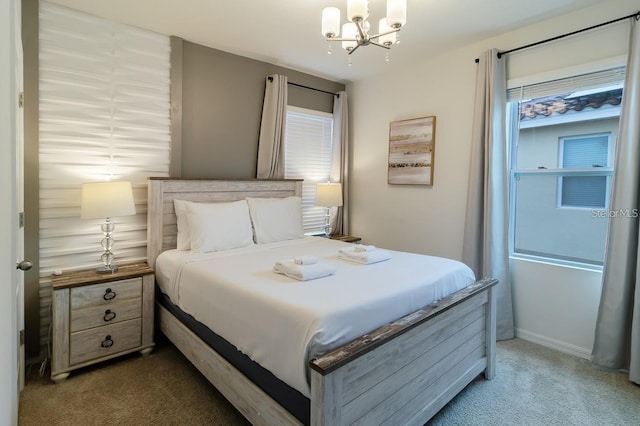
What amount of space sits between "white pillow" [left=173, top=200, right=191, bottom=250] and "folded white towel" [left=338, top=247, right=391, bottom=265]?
1295mm

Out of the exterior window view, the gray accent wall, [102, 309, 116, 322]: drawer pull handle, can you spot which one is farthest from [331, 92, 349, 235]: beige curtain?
[102, 309, 116, 322]: drawer pull handle

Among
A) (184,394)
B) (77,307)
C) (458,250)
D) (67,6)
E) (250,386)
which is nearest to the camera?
(250,386)

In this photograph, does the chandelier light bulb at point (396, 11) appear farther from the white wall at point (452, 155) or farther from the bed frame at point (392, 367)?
the bed frame at point (392, 367)

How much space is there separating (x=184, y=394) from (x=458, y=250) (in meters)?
2.69

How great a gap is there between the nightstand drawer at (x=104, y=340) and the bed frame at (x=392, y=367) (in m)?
0.21

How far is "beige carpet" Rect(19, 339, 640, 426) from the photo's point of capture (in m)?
1.94

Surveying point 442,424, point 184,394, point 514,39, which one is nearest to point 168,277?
point 184,394

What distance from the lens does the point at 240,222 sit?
307cm

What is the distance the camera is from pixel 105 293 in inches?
96.3

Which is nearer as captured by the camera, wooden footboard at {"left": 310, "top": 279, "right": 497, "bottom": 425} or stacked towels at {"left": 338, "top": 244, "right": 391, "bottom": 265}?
wooden footboard at {"left": 310, "top": 279, "right": 497, "bottom": 425}

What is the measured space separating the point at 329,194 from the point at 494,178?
1.74m

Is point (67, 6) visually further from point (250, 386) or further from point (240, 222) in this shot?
point (250, 386)

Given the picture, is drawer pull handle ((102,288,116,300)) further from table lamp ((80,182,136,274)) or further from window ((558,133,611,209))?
window ((558,133,611,209))

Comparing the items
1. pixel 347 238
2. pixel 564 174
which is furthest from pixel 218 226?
pixel 564 174
